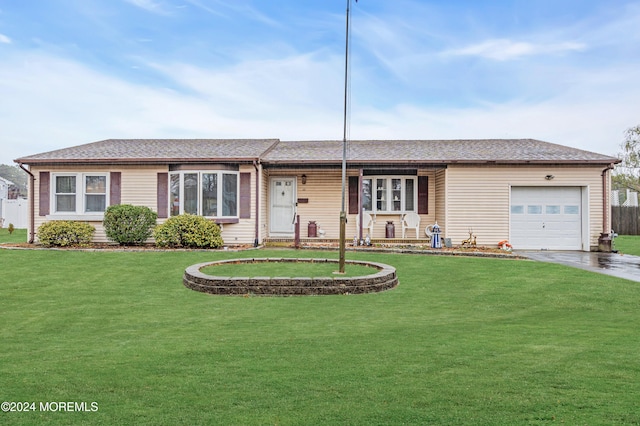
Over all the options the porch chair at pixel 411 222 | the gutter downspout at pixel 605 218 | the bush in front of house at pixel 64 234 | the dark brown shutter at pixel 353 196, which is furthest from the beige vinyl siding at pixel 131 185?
the gutter downspout at pixel 605 218

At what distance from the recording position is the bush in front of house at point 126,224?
1496 cm

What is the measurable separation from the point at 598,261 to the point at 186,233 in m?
12.7

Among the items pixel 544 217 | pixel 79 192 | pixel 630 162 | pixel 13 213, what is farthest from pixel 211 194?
pixel 630 162

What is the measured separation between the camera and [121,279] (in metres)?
9.22

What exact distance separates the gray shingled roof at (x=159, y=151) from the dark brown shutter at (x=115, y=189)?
2.30 feet

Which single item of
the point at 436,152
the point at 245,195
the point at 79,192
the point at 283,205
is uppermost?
the point at 436,152

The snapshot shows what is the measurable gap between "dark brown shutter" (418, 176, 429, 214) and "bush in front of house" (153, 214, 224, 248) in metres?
7.89

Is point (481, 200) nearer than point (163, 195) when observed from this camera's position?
Yes

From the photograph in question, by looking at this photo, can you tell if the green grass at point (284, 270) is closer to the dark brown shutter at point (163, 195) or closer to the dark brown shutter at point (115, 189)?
the dark brown shutter at point (163, 195)

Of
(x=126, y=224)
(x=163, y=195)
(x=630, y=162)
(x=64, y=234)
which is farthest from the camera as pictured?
(x=630, y=162)

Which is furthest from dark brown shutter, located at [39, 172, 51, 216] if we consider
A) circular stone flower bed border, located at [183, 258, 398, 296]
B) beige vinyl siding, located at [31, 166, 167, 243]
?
circular stone flower bed border, located at [183, 258, 398, 296]

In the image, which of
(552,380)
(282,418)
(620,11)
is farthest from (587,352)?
(620,11)

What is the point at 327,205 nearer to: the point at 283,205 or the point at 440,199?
the point at 283,205

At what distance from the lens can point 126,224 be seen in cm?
1498
